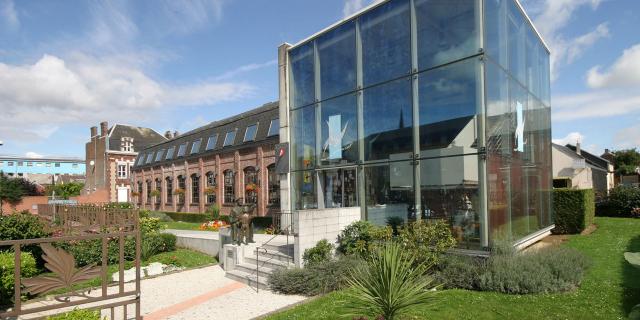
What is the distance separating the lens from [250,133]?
2427 cm

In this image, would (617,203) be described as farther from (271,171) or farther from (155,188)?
(155,188)

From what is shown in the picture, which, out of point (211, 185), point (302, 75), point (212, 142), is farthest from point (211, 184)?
point (302, 75)

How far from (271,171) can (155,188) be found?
1889 cm

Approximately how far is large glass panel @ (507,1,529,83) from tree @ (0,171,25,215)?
1633 inches

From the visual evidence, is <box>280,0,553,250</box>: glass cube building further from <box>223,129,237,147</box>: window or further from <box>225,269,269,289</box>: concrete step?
<box>223,129,237,147</box>: window

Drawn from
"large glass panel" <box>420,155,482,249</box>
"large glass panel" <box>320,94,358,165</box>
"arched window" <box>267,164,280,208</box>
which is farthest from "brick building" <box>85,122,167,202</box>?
"large glass panel" <box>420,155,482,249</box>

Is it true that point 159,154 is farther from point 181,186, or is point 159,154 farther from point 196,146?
point 196,146

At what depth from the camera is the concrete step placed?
9.32 m

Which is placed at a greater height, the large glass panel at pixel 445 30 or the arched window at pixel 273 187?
the large glass panel at pixel 445 30

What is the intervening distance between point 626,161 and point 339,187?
5253cm

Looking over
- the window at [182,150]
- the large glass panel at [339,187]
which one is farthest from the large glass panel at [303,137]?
the window at [182,150]

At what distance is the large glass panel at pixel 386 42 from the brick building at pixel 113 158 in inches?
1572

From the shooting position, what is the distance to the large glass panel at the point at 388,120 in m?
10.1

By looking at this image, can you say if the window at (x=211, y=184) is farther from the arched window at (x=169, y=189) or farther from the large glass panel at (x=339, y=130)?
the large glass panel at (x=339, y=130)
